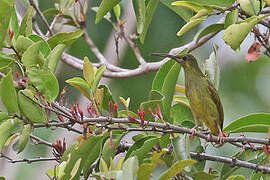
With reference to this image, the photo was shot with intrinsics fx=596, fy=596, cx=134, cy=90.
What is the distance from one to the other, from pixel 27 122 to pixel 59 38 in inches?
21.1

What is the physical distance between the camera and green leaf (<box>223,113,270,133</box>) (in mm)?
2645

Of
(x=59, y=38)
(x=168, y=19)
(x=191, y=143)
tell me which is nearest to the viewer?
(x=191, y=143)

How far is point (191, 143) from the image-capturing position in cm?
270

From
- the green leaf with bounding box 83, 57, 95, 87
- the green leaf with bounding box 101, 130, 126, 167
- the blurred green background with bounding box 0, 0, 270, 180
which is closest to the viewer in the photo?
the green leaf with bounding box 101, 130, 126, 167

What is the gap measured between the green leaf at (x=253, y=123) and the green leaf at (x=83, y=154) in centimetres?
64

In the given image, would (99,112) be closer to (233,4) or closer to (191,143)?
(191,143)

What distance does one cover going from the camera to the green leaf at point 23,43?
103 inches

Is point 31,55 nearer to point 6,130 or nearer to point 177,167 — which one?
point 6,130

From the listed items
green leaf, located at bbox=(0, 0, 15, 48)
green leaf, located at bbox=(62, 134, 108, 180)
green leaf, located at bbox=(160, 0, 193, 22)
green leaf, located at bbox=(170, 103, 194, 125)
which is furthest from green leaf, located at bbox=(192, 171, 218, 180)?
green leaf, located at bbox=(0, 0, 15, 48)

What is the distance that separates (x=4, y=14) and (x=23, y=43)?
0.51ft

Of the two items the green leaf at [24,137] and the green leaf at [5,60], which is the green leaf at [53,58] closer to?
the green leaf at [5,60]

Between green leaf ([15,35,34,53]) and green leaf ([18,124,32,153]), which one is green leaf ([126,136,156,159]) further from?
green leaf ([15,35,34,53])

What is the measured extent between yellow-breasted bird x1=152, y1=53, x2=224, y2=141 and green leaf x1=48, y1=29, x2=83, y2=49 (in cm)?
45

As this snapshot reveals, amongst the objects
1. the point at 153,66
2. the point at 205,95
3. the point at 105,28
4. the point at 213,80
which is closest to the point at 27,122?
the point at 213,80
